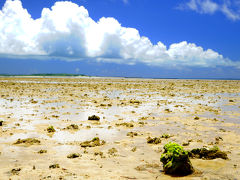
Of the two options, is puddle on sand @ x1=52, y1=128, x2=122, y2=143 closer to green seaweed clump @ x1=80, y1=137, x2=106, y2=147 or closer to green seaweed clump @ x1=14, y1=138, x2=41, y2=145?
green seaweed clump @ x1=80, y1=137, x2=106, y2=147

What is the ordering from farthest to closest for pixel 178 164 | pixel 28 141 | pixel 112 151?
1. pixel 28 141
2. pixel 112 151
3. pixel 178 164

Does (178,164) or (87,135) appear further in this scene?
(87,135)

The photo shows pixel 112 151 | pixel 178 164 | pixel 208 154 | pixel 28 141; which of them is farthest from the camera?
pixel 28 141

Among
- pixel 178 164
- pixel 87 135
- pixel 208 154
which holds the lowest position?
pixel 87 135

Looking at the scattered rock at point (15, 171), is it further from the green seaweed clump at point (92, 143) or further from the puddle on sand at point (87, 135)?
the puddle on sand at point (87, 135)

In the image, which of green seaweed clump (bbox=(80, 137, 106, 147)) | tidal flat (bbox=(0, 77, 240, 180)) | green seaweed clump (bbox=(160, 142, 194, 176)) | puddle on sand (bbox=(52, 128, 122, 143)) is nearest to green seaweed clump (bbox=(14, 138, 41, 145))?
tidal flat (bbox=(0, 77, 240, 180))

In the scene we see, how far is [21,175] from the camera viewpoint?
6512mm

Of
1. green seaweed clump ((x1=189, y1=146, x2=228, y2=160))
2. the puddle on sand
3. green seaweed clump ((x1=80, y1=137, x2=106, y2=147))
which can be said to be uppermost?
green seaweed clump ((x1=189, y1=146, x2=228, y2=160))

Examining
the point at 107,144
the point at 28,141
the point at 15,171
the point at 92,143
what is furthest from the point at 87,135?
the point at 15,171

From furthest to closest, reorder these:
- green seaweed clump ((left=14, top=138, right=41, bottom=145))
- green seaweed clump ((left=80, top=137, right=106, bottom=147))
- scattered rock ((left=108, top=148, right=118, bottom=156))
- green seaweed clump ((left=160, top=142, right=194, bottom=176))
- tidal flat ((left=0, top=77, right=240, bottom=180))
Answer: green seaweed clump ((left=14, top=138, right=41, bottom=145)) < green seaweed clump ((left=80, top=137, right=106, bottom=147)) < scattered rock ((left=108, top=148, right=118, bottom=156)) < tidal flat ((left=0, top=77, right=240, bottom=180)) < green seaweed clump ((left=160, top=142, right=194, bottom=176))

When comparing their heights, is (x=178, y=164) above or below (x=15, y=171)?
above

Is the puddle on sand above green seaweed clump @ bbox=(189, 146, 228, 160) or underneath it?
underneath

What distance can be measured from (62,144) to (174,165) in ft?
16.5

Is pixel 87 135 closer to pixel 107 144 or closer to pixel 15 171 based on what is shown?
pixel 107 144
